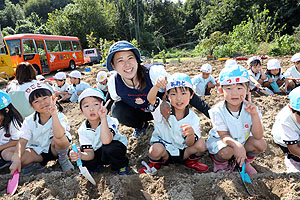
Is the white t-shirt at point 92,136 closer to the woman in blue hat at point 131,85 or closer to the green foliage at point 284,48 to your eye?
the woman in blue hat at point 131,85

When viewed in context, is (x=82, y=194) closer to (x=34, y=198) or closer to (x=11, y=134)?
(x=34, y=198)

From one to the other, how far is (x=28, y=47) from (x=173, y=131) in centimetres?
1016

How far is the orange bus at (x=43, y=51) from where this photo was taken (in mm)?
9383

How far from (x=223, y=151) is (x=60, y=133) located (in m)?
1.64

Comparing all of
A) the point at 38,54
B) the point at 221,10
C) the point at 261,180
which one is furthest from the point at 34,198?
the point at 221,10

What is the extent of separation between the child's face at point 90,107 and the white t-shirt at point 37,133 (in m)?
0.37

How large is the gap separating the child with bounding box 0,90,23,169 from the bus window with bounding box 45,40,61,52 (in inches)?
386

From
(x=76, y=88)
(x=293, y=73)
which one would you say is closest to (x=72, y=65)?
(x=76, y=88)

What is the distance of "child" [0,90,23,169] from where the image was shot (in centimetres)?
215

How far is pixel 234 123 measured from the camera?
1943 millimetres

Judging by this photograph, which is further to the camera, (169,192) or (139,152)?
(139,152)

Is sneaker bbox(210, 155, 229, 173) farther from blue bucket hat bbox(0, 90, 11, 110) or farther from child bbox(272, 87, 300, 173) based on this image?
blue bucket hat bbox(0, 90, 11, 110)

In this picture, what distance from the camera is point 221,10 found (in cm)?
2416

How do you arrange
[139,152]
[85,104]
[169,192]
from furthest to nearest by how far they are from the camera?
[139,152] → [85,104] → [169,192]
